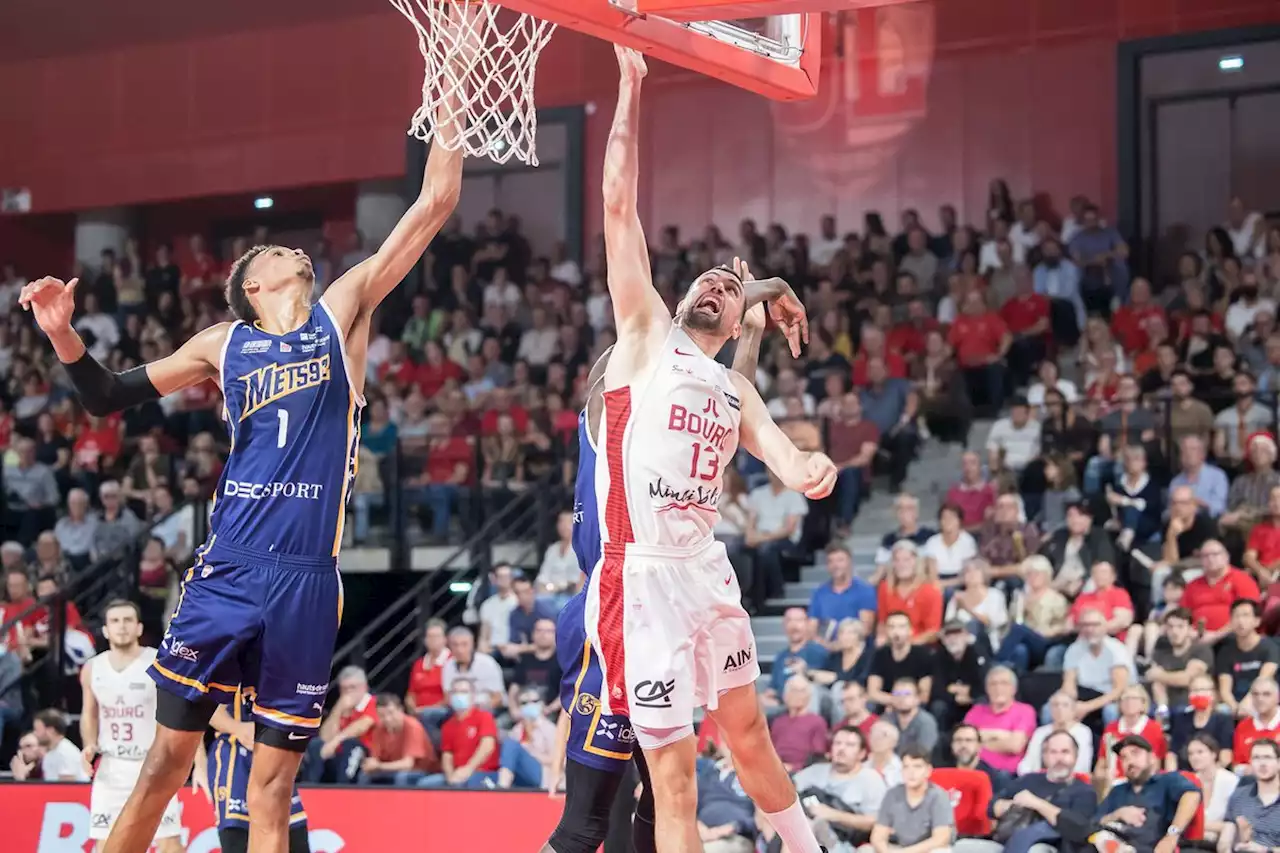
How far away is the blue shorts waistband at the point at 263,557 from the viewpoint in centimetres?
540

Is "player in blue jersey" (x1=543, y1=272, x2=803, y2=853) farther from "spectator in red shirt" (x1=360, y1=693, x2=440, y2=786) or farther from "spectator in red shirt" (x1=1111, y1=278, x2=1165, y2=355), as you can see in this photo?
"spectator in red shirt" (x1=1111, y1=278, x2=1165, y2=355)

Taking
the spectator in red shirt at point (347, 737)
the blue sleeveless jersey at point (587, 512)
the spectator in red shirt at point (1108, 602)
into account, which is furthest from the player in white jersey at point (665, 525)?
the spectator in red shirt at point (347, 737)

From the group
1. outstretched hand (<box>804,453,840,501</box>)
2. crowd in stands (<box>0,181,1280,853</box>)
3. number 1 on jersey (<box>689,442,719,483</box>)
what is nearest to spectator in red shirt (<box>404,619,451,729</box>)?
crowd in stands (<box>0,181,1280,853</box>)

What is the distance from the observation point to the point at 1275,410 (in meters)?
11.9

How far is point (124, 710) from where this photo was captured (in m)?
9.23

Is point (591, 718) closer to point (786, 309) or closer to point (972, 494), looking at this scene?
point (786, 309)

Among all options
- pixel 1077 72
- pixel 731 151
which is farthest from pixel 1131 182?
pixel 731 151

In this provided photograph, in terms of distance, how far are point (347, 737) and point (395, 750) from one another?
39 centimetres

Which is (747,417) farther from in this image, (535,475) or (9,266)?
(9,266)

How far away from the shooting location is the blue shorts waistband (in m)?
5.40

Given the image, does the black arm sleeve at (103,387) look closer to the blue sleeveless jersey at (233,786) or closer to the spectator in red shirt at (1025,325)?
the blue sleeveless jersey at (233,786)

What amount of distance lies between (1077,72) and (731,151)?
4045mm

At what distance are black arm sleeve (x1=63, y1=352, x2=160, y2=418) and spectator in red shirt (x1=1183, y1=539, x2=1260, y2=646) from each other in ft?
23.5

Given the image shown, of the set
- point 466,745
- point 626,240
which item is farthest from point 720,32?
point 466,745
